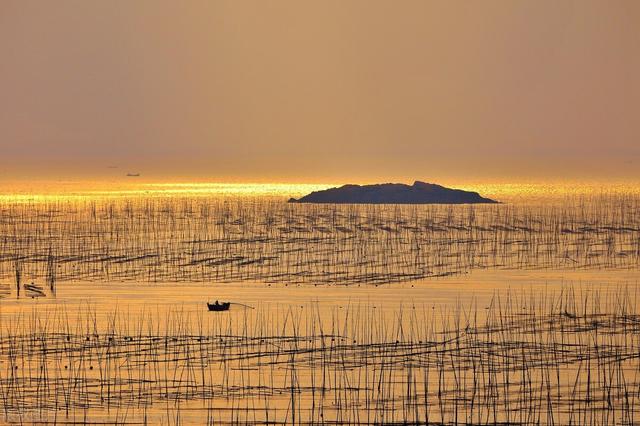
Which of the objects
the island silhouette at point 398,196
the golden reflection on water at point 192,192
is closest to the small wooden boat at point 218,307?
the island silhouette at point 398,196

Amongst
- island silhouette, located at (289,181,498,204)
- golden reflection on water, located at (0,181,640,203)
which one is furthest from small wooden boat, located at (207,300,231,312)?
golden reflection on water, located at (0,181,640,203)

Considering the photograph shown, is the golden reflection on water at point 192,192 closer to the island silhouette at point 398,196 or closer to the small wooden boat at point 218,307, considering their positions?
the island silhouette at point 398,196

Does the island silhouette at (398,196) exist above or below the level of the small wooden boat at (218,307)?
above

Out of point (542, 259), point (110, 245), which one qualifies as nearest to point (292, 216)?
point (110, 245)

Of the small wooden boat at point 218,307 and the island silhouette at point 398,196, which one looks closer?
the small wooden boat at point 218,307

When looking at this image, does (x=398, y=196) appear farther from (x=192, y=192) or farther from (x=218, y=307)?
(x=218, y=307)

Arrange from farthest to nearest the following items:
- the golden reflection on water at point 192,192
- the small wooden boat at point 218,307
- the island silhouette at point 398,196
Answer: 1. the golden reflection on water at point 192,192
2. the island silhouette at point 398,196
3. the small wooden boat at point 218,307

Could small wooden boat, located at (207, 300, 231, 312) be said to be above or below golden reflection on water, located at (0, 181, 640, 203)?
below

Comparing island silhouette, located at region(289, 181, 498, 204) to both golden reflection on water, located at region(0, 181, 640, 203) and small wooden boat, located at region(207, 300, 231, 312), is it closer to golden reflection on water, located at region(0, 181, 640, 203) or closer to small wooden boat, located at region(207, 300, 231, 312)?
golden reflection on water, located at region(0, 181, 640, 203)

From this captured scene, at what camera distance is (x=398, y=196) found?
1965 inches

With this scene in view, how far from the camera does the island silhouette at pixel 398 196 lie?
4959 cm

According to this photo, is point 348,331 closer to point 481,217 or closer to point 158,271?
point 158,271

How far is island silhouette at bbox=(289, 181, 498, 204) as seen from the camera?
49594mm

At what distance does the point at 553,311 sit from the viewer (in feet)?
55.9
